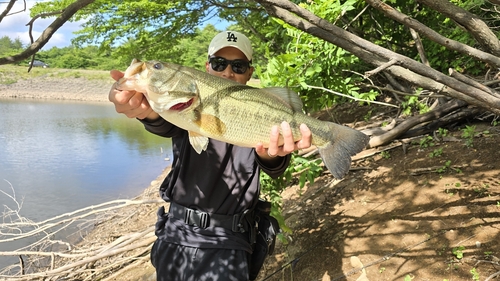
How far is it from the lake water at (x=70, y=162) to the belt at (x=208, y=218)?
536 cm

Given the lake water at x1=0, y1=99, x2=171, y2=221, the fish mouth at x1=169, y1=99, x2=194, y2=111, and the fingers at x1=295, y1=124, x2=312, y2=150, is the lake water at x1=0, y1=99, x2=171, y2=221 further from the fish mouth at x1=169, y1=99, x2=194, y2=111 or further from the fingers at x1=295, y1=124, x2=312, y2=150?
the fingers at x1=295, y1=124, x2=312, y2=150

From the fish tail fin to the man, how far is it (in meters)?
0.33

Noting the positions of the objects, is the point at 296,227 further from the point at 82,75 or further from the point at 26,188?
the point at 82,75

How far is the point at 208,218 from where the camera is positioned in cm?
253

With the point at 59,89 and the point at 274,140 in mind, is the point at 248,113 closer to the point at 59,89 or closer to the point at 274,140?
the point at 274,140

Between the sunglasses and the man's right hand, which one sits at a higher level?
the sunglasses

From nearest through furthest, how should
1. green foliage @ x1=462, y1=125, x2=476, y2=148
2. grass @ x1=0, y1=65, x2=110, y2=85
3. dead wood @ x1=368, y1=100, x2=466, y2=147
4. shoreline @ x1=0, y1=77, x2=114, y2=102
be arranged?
green foliage @ x1=462, y1=125, x2=476, y2=148, dead wood @ x1=368, y1=100, x2=466, y2=147, shoreline @ x1=0, y1=77, x2=114, y2=102, grass @ x1=0, y1=65, x2=110, y2=85

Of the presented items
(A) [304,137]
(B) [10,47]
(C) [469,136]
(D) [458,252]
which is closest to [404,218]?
(D) [458,252]

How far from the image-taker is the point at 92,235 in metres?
8.45

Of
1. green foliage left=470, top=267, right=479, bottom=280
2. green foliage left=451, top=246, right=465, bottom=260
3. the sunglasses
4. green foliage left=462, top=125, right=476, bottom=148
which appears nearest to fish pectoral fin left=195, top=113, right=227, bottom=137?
the sunglasses

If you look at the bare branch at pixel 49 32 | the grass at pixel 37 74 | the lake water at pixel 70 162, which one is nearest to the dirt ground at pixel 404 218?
the bare branch at pixel 49 32

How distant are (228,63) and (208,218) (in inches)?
48.5

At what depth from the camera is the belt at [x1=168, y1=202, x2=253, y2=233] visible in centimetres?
252

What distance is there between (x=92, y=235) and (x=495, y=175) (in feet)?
27.2
